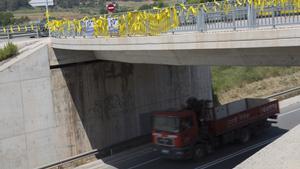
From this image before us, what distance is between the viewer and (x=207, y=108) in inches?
822

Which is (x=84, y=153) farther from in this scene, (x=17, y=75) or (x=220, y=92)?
(x=220, y=92)

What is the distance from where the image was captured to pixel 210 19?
1362 centimetres

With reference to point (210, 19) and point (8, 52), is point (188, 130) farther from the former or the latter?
point (8, 52)

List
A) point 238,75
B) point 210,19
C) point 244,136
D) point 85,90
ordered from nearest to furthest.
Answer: point 210,19, point 85,90, point 244,136, point 238,75

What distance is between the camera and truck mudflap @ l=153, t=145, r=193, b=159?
19594 millimetres

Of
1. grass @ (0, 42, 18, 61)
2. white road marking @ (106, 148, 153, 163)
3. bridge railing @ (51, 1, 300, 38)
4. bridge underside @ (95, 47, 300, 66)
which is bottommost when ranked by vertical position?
white road marking @ (106, 148, 153, 163)

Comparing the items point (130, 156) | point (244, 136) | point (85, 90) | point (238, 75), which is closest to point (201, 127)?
point (244, 136)

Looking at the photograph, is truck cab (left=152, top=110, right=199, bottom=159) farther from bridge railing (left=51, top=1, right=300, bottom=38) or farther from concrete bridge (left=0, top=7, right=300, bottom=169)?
bridge railing (left=51, top=1, right=300, bottom=38)

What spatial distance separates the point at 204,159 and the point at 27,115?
25.7 ft

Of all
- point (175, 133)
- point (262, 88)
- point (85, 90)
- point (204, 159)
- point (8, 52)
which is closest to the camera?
point (175, 133)

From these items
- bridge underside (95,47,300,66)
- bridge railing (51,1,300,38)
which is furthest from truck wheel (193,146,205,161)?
bridge railing (51,1,300,38)

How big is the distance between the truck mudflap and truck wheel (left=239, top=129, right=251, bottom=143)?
3319mm

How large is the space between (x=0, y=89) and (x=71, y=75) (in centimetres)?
346

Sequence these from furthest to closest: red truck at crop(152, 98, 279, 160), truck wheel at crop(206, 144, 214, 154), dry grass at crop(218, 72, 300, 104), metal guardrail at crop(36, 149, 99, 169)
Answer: dry grass at crop(218, 72, 300, 104) → truck wheel at crop(206, 144, 214, 154) → metal guardrail at crop(36, 149, 99, 169) → red truck at crop(152, 98, 279, 160)
